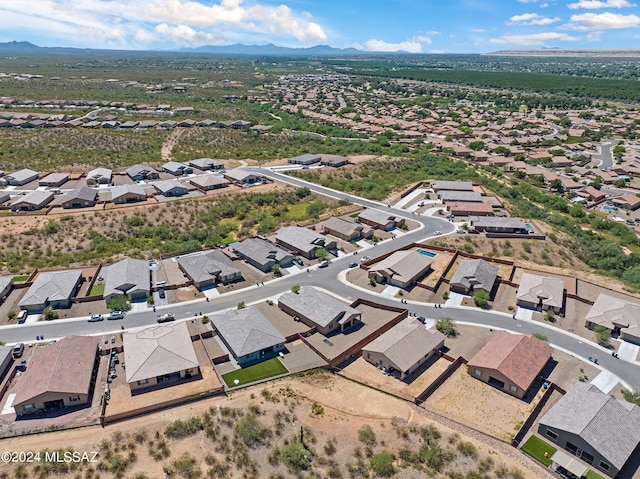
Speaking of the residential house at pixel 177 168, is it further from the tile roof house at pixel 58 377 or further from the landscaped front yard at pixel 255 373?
the landscaped front yard at pixel 255 373

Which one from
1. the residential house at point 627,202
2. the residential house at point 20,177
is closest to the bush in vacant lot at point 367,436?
the residential house at point 20,177

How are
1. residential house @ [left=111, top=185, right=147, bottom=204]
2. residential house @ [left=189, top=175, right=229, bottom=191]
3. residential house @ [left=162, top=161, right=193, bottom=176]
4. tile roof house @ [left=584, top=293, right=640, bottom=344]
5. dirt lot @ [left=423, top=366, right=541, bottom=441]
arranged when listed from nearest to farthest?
dirt lot @ [left=423, top=366, right=541, bottom=441] → tile roof house @ [left=584, top=293, right=640, bottom=344] → residential house @ [left=111, top=185, right=147, bottom=204] → residential house @ [left=189, top=175, right=229, bottom=191] → residential house @ [left=162, top=161, right=193, bottom=176]

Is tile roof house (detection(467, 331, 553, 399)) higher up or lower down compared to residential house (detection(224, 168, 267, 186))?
lower down

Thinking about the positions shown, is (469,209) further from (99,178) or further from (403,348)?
(99,178)

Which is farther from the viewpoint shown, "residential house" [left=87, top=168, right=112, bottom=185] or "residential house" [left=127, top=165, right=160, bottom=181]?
"residential house" [left=127, top=165, right=160, bottom=181]

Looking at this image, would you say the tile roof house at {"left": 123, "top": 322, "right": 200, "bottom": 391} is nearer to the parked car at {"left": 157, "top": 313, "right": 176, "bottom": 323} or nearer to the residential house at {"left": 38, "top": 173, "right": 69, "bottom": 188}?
the parked car at {"left": 157, "top": 313, "right": 176, "bottom": 323}

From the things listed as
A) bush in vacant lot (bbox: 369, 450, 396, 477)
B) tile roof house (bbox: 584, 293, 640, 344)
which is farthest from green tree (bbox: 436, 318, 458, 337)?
bush in vacant lot (bbox: 369, 450, 396, 477)

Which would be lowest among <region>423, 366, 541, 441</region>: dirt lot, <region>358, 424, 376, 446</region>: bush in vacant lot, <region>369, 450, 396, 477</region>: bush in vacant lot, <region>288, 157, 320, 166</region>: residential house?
<region>423, 366, 541, 441</region>: dirt lot

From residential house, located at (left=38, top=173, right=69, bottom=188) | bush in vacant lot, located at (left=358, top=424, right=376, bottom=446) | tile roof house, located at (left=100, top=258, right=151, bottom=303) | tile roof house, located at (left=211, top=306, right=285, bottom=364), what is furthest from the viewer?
residential house, located at (left=38, top=173, right=69, bottom=188)
